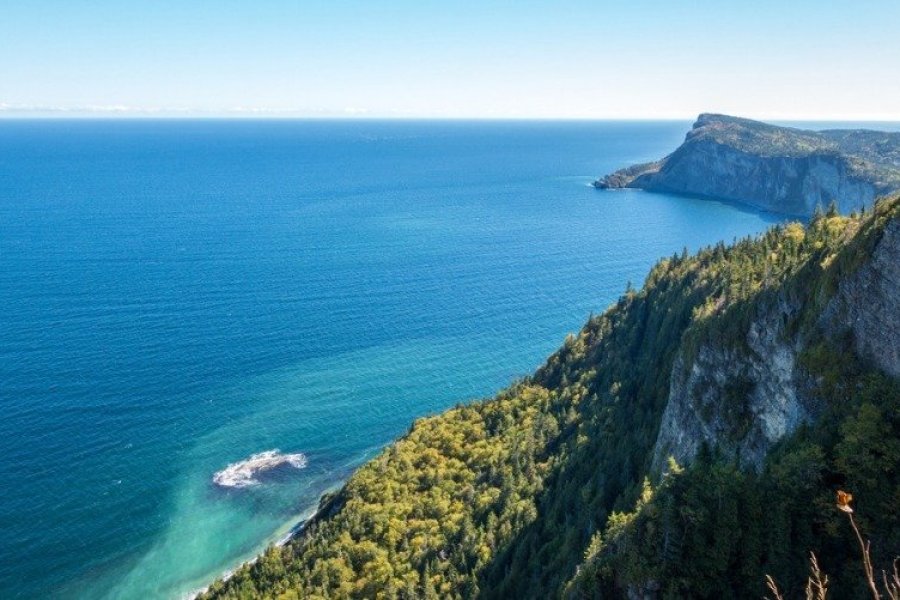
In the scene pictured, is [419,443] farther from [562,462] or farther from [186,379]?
[186,379]

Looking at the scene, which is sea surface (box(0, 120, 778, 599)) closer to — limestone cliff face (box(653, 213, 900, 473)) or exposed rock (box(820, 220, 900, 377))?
limestone cliff face (box(653, 213, 900, 473))

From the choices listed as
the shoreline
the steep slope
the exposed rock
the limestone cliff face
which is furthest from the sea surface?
the exposed rock

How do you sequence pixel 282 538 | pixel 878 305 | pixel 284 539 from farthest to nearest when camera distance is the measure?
pixel 282 538 < pixel 284 539 < pixel 878 305

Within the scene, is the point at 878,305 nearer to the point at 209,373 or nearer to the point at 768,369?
the point at 768,369

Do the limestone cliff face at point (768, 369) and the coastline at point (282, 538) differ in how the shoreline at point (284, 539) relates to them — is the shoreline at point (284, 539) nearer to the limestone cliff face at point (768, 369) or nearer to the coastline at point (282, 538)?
the coastline at point (282, 538)

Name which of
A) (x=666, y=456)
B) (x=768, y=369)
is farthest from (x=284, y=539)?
(x=768, y=369)

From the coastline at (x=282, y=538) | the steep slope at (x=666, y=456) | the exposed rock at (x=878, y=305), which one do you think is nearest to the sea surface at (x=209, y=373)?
the coastline at (x=282, y=538)
